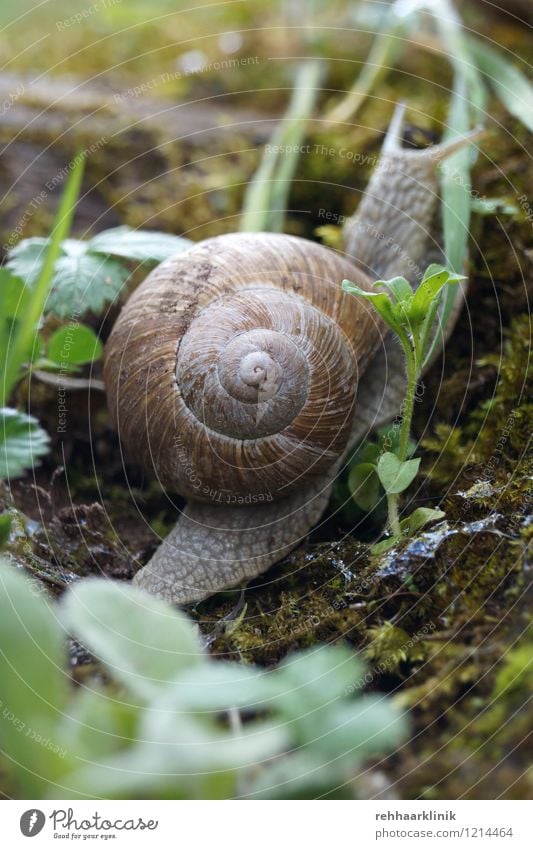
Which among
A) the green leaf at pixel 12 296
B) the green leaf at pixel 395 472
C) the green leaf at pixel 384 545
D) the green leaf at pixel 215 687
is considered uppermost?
the green leaf at pixel 12 296

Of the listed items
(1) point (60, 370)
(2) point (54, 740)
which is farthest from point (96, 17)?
(2) point (54, 740)

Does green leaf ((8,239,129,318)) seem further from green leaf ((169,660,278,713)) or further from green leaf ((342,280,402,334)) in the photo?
green leaf ((169,660,278,713))

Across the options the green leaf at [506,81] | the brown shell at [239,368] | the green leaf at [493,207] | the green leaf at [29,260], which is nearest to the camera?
the brown shell at [239,368]

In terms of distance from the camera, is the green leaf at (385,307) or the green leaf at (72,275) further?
the green leaf at (72,275)

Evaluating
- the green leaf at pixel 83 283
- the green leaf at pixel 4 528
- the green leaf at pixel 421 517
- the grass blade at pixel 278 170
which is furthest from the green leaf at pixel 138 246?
the green leaf at pixel 421 517

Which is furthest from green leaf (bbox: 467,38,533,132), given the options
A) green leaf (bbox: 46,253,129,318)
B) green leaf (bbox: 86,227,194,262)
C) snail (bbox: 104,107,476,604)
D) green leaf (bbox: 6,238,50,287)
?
green leaf (bbox: 6,238,50,287)

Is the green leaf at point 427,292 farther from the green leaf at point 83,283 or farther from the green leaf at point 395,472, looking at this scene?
the green leaf at point 83,283

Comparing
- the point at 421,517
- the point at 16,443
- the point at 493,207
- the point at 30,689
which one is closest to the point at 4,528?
the point at 16,443
